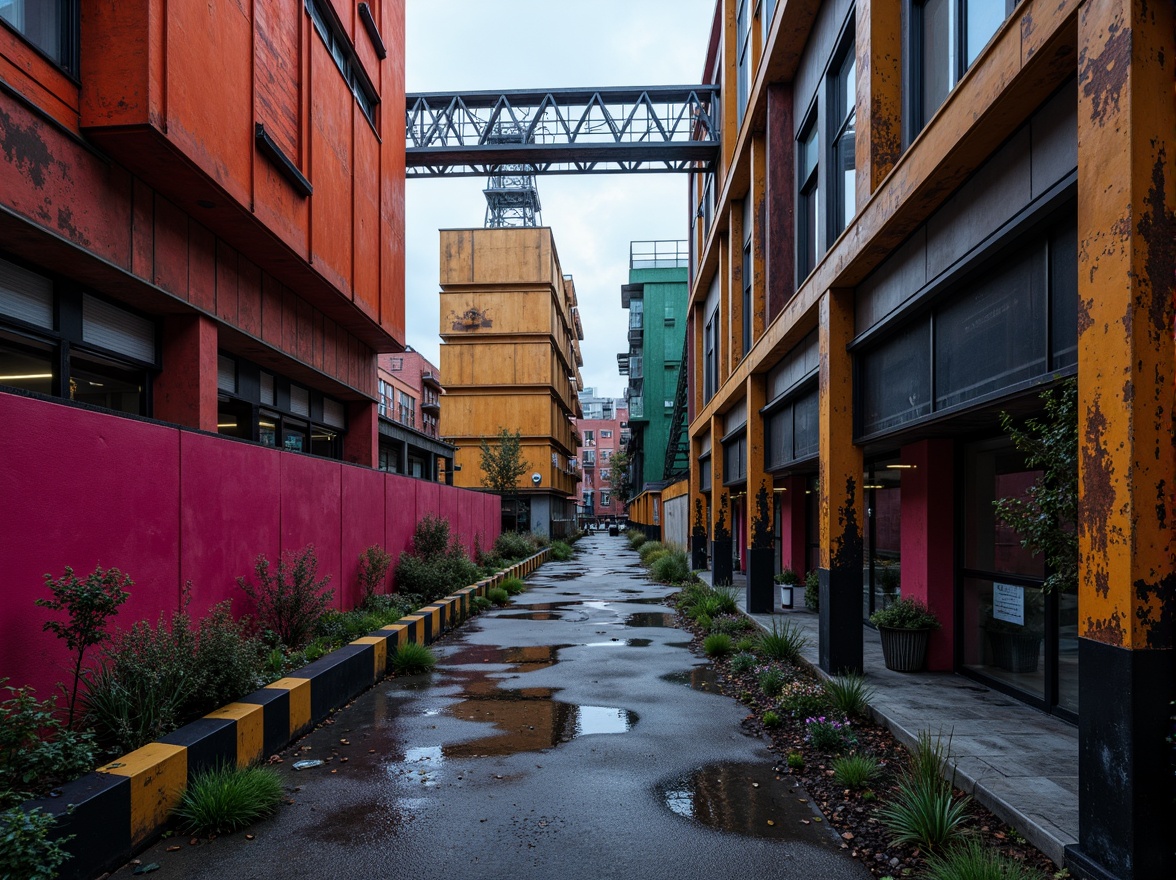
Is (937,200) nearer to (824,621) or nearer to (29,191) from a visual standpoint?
(824,621)

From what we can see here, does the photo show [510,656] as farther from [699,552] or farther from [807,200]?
[699,552]

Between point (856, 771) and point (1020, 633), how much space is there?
354cm

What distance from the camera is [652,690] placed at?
9.02m

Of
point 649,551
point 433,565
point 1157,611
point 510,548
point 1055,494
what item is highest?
point 1055,494

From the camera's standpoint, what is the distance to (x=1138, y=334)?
12.1ft

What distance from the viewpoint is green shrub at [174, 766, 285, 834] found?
4750 mm

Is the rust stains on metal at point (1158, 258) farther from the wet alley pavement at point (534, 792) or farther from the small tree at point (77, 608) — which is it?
the small tree at point (77, 608)

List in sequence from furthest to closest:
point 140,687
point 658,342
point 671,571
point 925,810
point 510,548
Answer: point 658,342 < point 510,548 < point 671,571 < point 140,687 < point 925,810

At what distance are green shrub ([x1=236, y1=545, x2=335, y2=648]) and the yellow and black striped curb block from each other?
0.66 metres

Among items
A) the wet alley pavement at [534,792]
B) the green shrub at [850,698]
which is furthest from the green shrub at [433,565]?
the green shrub at [850,698]

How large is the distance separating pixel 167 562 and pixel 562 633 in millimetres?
7905

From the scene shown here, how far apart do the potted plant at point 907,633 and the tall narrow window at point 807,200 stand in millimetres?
5775

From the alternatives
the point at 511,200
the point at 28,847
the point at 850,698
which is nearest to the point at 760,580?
the point at 850,698

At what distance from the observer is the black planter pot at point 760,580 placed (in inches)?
558
